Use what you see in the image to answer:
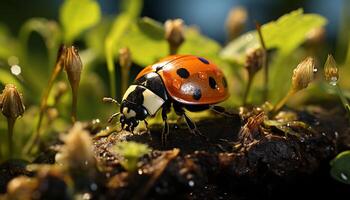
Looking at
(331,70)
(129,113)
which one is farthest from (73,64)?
(331,70)

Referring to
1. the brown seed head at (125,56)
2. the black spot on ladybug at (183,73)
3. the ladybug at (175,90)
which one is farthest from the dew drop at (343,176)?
the brown seed head at (125,56)

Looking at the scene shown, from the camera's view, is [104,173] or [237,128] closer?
[104,173]

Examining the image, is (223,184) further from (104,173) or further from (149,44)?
(149,44)

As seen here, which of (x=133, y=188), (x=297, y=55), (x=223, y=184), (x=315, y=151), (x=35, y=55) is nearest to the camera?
(x=133, y=188)

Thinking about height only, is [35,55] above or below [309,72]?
below

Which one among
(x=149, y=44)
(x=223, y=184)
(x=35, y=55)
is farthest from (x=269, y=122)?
(x=35, y=55)

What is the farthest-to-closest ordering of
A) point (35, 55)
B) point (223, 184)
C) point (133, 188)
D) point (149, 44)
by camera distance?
point (35, 55)
point (149, 44)
point (223, 184)
point (133, 188)

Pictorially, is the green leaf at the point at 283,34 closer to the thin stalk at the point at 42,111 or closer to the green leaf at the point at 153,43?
the green leaf at the point at 153,43

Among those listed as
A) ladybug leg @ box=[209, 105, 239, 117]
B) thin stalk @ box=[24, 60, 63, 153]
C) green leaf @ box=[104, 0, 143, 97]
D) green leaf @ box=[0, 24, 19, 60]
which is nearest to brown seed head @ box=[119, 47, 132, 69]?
green leaf @ box=[104, 0, 143, 97]
